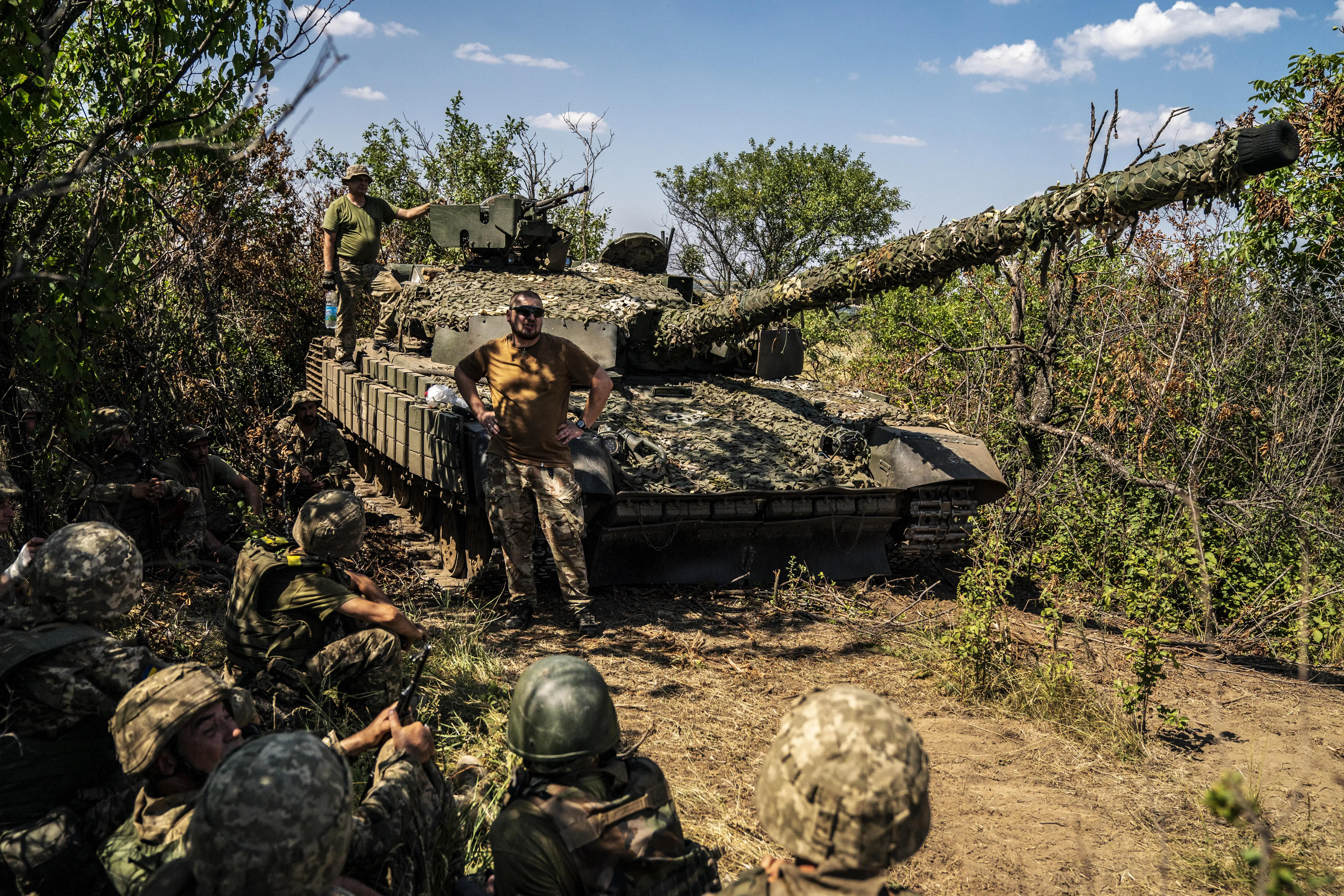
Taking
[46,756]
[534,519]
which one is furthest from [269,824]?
[534,519]

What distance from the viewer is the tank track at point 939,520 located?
22.9 ft

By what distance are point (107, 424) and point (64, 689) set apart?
146 inches

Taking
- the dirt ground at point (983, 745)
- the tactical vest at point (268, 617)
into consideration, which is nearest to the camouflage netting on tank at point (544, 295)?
the dirt ground at point (983, 745)

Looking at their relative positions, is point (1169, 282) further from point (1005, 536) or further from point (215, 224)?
point (215, 224)

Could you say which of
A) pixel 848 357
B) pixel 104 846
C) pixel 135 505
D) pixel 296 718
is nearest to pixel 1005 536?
pixel 296 718

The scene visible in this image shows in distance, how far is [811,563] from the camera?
24.0ft

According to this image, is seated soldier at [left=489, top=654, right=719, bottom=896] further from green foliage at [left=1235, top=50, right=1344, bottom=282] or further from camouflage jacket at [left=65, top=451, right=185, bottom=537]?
green foliage at [left=1235, top=50, right=1344, bottom=282]

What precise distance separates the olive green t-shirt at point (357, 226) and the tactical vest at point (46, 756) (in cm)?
626

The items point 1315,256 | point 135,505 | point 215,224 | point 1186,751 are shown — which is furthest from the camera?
point 215,224

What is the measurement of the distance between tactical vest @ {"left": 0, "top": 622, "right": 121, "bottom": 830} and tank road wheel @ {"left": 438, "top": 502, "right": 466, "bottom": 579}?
13.8 ft

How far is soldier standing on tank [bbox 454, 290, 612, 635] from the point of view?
19.5 feet

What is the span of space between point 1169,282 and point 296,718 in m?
8.38

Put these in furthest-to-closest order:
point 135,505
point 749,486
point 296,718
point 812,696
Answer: point 749,486, point 135,505, point 296,718, point 812,696

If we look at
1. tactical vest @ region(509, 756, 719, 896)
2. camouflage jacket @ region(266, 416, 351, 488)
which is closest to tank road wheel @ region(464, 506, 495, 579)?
camouflage jacket @ region(266, 416, 351, 488)
